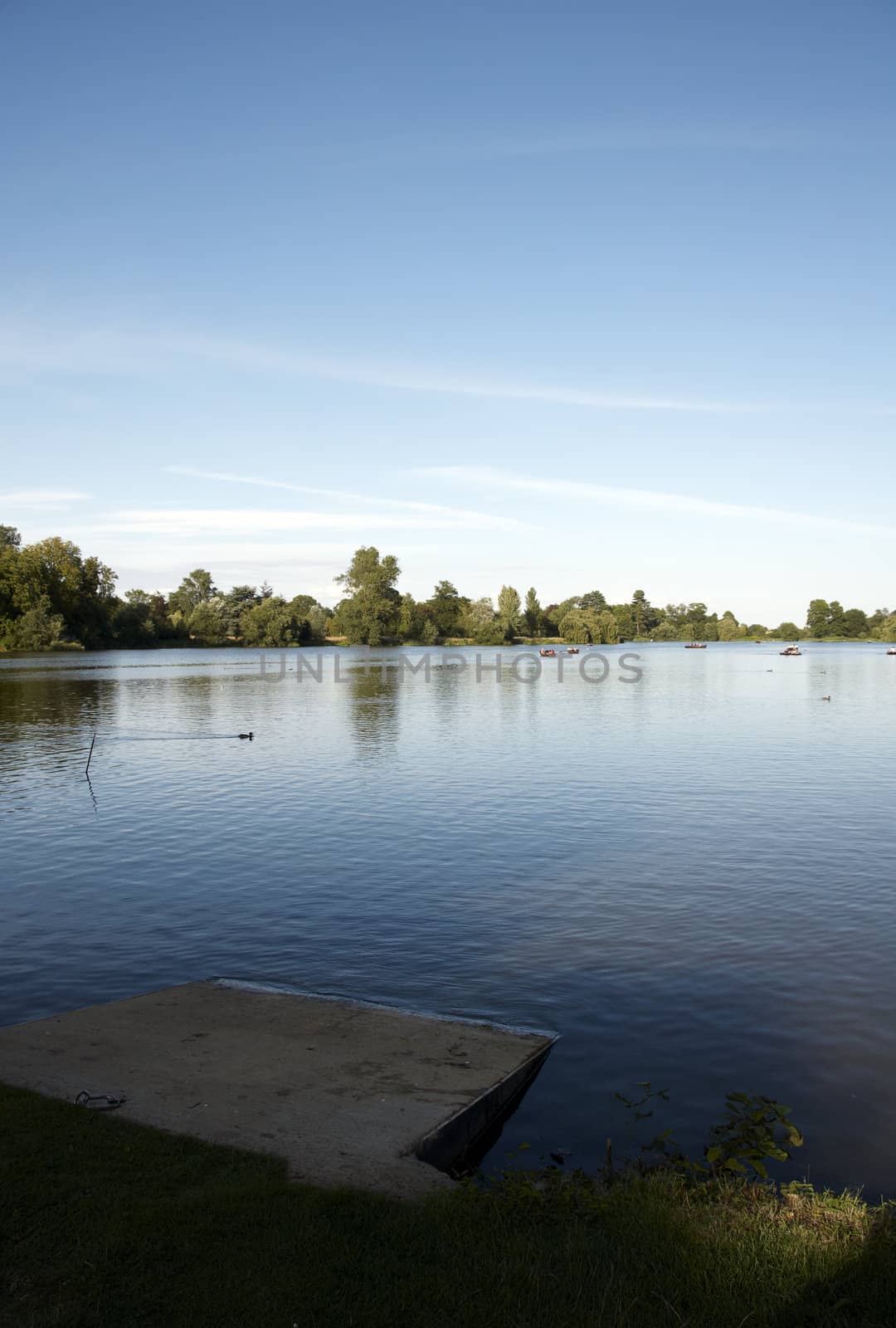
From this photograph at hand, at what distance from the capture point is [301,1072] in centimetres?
948

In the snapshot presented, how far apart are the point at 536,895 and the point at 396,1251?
12.8 m

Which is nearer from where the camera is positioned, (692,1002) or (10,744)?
(692,1002)

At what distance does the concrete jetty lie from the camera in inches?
311

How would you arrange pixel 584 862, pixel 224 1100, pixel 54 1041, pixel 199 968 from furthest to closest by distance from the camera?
pixel 584 862 → pixel 199 968 → pixel 54 1041 → pixel 224 1100

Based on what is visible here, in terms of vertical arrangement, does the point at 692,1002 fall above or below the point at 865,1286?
below

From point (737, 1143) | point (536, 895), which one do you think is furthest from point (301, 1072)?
point (536, 895)

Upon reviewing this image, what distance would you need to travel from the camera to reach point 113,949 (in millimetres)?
15328

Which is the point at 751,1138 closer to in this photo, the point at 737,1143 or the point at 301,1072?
the point at 737,1143

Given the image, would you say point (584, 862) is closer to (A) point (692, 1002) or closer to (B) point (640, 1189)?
(A) point (692, 1002)

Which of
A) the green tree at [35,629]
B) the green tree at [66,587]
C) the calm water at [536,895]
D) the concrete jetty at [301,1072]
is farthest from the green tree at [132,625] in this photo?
the concrete jetty at [301,1072]

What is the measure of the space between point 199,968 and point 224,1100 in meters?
Answer: 5.98

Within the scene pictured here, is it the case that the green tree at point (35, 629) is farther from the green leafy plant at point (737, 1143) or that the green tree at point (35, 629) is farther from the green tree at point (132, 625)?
the green leafy plant at point (737, 1143)

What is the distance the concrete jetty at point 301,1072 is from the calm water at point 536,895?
0.83m

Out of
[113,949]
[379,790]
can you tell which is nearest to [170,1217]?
[113,949]
